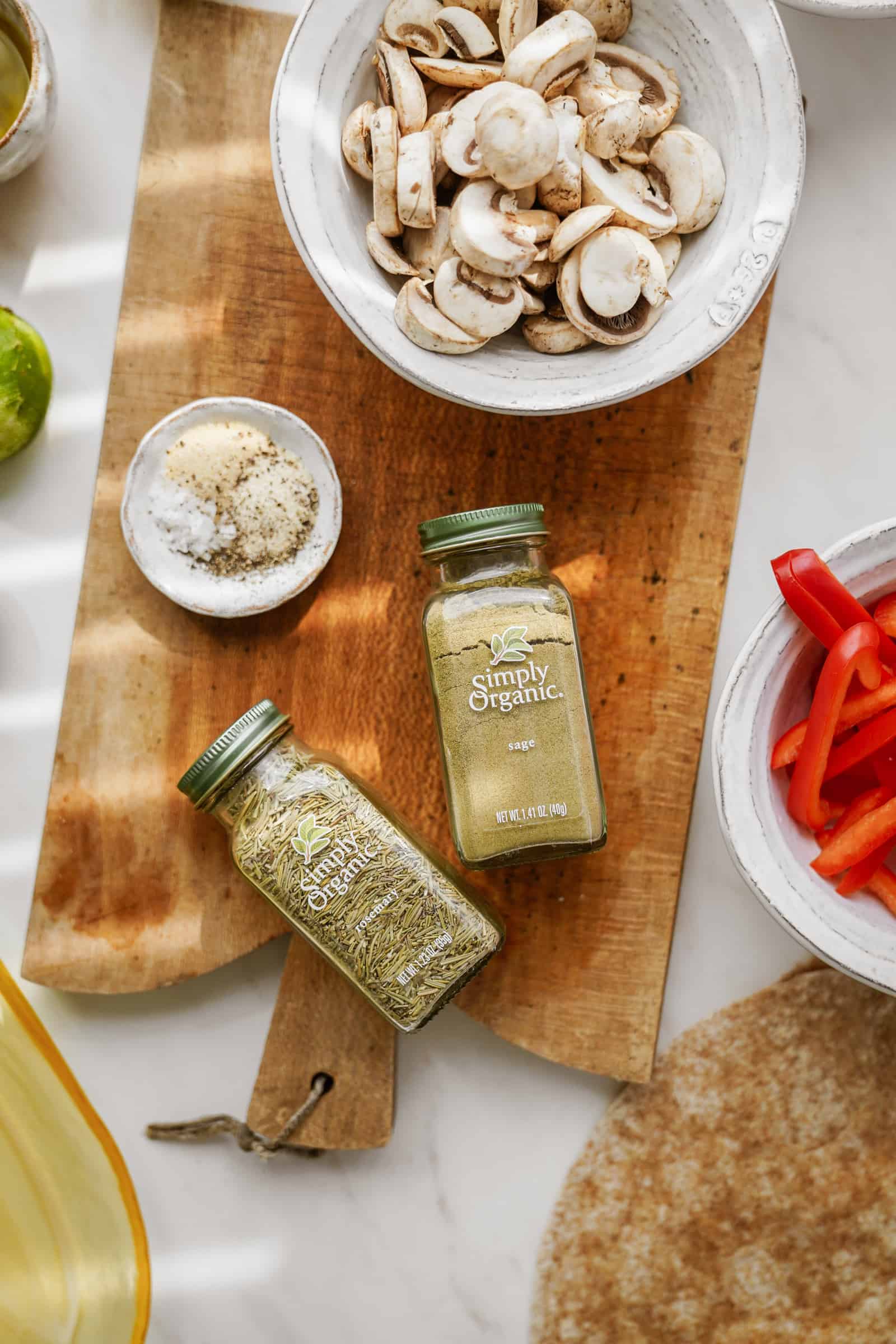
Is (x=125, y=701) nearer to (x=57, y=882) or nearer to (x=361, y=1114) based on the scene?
(x=57, y=882)

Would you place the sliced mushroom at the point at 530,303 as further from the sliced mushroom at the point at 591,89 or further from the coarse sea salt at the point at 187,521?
the coarse sea salt at the point at 187,521

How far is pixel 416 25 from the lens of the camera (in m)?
0.97

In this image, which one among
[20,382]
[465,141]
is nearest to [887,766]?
[465,141]

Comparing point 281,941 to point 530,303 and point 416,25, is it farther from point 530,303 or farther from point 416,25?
point 416,25

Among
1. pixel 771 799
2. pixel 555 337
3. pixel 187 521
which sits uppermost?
pixel 555 337

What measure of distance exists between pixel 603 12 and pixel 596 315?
0.33m

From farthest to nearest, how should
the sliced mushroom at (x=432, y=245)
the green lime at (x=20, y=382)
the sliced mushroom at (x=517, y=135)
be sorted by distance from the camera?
the green lime at (x=20, y=382), the sliced mushroom at (x=432, y=245), the sliced mushroom at (x=517, y=135)

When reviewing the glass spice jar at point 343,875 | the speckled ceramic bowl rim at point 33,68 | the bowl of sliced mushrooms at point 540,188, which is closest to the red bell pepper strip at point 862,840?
the glass spice jar at point 343,875

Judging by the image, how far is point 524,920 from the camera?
44.8 inches

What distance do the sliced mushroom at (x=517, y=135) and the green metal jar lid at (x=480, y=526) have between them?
1.03 ft

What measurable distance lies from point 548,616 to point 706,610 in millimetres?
238

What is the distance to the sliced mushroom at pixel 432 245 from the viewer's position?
3.19ft

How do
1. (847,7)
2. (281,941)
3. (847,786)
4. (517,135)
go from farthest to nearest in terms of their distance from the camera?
(281,941) → (847,786) → (847,7) → (517,135)

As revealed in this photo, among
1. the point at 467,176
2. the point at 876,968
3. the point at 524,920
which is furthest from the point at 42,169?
the point at 876,968
